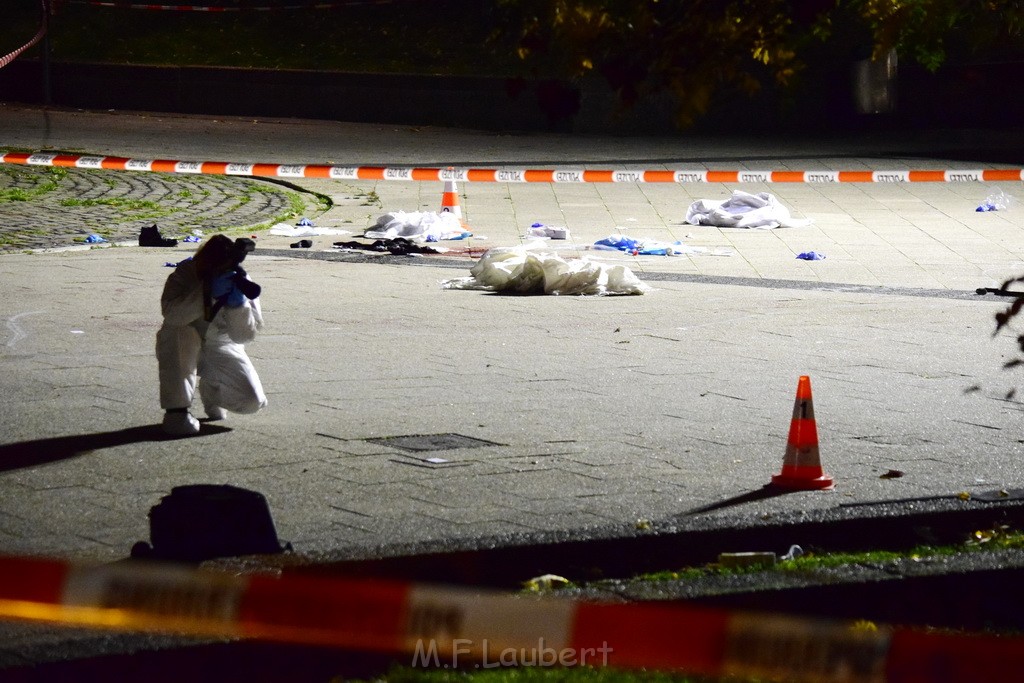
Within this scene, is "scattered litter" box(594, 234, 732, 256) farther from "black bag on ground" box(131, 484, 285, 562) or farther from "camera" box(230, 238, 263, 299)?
"black bag on ground" box(131, 484, 285, 562)

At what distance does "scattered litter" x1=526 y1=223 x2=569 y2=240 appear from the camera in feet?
49.0

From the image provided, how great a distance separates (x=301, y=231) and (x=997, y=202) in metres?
7.88

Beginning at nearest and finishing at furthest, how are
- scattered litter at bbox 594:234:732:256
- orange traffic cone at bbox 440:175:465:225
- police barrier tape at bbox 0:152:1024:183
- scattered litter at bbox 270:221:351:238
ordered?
scattered litter at bbox 594:234:732:256 < scattered litter at bbox 270:221:351:238 < orange traffic cone at bbox 440:175:465:225 < police barrier tape at bbox 0:152:1024:183

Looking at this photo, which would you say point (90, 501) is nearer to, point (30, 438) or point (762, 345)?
point (30, 438)

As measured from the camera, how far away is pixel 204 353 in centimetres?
734

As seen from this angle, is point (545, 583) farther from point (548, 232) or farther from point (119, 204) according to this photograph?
point (119, 204)

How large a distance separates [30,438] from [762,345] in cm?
462

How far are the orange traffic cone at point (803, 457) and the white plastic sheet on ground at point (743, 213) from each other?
9883 millimetres

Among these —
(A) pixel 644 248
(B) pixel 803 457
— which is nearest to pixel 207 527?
(B) pixel 803 457

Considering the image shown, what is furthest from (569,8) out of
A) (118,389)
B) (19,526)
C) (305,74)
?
(305,74)

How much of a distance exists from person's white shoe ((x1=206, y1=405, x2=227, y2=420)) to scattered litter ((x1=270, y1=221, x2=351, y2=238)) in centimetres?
769

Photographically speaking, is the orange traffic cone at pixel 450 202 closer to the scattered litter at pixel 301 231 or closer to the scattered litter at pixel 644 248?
the scattered litter at pixel 301 231

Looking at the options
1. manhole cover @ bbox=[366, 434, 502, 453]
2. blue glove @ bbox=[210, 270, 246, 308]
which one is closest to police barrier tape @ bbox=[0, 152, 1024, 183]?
blue glove @ bbox=[210, 270, 246, 308]

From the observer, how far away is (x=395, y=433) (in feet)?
23.8
